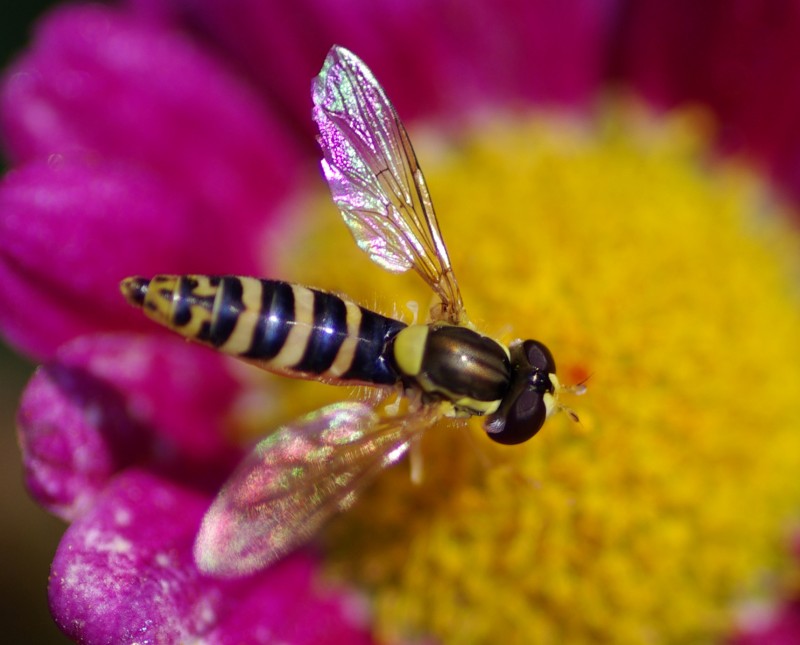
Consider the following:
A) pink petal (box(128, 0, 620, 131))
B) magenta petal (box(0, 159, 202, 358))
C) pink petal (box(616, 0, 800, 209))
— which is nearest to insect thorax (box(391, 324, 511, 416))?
magenta petal (box(0, 159, 202, 358))

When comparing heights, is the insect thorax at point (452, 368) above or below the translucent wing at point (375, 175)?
below

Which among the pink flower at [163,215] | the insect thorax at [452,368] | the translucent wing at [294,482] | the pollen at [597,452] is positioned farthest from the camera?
the pollen at [597,452]

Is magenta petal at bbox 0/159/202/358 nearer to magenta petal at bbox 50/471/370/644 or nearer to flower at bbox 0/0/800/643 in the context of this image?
flower at bbox 0/0/800/643

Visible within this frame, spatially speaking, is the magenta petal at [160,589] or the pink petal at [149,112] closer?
the magenta petal at [160,589]

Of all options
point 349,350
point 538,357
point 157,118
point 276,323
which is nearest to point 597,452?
point 538,357

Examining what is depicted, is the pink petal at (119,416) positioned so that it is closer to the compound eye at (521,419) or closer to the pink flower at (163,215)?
the pink flower at (163,215)

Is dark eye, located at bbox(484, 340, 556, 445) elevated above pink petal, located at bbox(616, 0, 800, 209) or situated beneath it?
situated beneath

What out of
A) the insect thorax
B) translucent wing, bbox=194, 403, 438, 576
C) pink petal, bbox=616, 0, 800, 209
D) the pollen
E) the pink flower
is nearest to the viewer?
translucent wing, bbox=194, 403, 438, 576

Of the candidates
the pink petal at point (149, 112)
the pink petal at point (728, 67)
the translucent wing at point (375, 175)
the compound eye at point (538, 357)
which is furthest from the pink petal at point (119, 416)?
the pink petal at point (728, 67)
